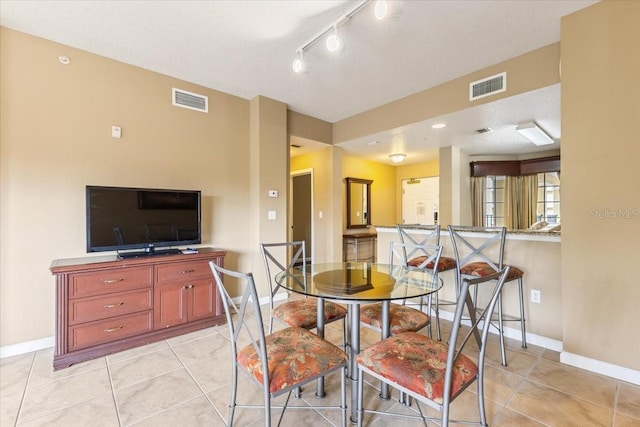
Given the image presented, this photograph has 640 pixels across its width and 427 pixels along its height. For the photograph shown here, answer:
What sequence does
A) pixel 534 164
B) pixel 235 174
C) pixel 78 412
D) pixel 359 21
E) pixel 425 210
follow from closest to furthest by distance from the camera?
pixel 78 412
pixel 359 21
pixel 235 174
pixel 534 164
pixel 425 210

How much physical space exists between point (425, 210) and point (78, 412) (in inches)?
253

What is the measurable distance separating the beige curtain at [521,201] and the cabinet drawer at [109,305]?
19.5ft

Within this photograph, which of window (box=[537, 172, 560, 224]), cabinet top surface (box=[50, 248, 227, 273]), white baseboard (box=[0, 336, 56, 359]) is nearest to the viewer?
cabinet top surface (box=[50, 248, 227, 273])

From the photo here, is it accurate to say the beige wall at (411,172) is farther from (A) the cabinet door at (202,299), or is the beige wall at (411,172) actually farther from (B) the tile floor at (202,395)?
(A) the cabinet door at (202,299)

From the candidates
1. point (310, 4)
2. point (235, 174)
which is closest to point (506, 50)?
point (310, 4)

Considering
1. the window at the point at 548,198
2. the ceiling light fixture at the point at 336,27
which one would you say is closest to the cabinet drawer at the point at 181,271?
the ceiling light fixture at the point at 336,27

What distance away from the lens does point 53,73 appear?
255cm

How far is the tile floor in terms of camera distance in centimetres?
164

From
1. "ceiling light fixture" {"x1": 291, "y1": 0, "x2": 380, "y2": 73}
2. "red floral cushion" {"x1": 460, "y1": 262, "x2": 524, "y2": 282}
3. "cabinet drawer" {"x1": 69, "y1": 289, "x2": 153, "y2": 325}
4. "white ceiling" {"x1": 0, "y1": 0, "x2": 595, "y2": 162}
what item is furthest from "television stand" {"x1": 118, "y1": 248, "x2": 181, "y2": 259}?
"red floral cushion" {"x1": 460, "y1": 262, "x2": 524, "y2": 282}

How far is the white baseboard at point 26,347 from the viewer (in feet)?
7.71

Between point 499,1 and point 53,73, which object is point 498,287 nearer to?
point 499,1

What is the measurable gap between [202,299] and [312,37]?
271 cm

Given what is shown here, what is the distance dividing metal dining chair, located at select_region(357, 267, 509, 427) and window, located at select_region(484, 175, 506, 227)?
15.7 ft

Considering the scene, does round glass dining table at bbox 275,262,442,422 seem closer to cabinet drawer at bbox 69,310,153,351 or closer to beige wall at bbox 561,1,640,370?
beige wall at bbox 561,1,640,370
